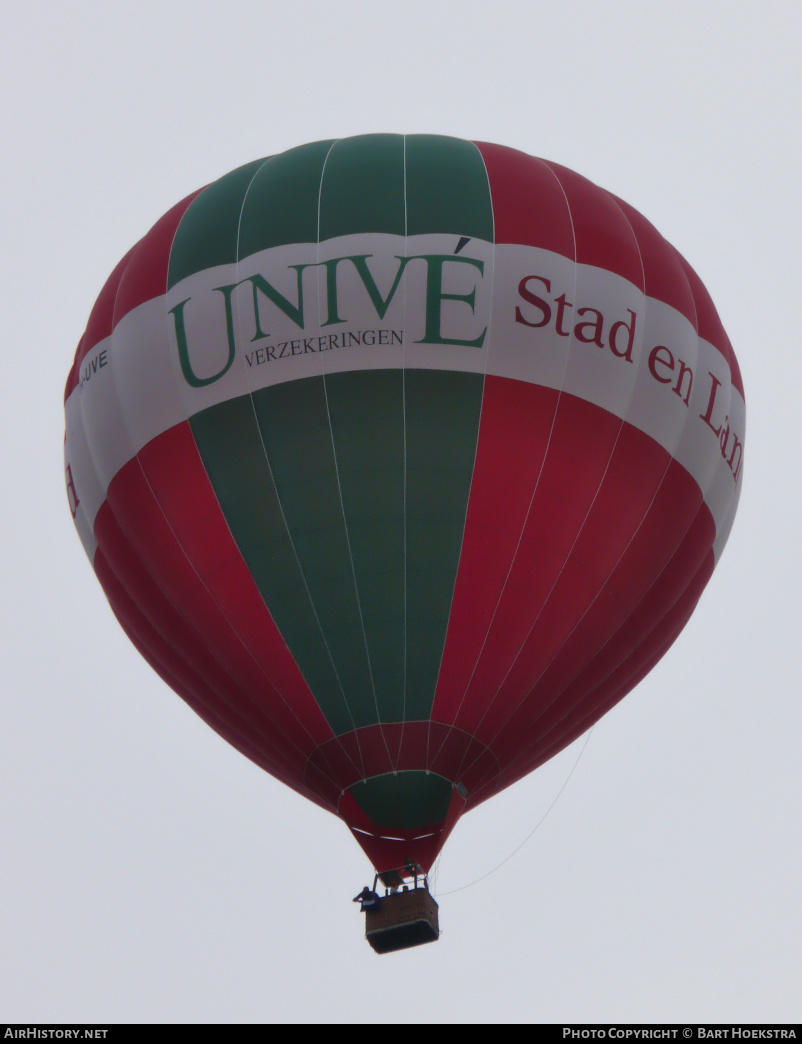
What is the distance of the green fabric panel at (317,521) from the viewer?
14.1 m

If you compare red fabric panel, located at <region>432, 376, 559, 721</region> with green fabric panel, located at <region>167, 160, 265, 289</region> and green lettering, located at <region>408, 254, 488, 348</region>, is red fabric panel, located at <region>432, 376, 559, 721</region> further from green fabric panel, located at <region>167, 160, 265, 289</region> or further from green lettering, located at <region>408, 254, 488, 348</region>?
green fabric panel, located at <region>167, 160, 265, 289</region>

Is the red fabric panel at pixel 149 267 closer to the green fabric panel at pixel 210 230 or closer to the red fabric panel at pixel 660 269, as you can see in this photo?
the green fabric panel at pixel 210 230

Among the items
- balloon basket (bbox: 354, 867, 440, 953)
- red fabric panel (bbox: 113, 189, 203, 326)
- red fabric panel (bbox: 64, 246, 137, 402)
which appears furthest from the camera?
red fabric panel (bbox: 64, 246, 137, 402)

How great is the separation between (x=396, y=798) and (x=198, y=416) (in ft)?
9.40

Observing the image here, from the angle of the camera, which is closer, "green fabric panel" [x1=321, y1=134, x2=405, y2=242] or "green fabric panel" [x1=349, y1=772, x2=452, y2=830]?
"green fabric panel" [x1=349, y1=772, x2=452, y2=830]

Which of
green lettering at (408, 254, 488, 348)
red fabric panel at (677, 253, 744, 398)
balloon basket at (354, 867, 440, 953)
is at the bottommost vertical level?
balloon basket at (354, 867, 440, 953)

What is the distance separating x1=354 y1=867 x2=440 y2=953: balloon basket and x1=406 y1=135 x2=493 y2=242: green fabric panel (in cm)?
438

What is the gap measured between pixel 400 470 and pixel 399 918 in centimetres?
286

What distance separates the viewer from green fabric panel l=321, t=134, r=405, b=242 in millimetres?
14914

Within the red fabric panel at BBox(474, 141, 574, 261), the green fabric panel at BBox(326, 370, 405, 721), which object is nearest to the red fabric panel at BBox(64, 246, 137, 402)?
the green fabric panel at BBox(326, 370, 405, 721)

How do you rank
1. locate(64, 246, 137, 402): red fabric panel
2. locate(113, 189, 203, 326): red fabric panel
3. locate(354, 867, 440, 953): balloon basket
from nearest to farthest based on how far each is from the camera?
locate(354, 867, 440, 953): balloon basket, locate(113, 189, 203, 326): red fabric panel, locate(64, 246, 137, 402): red fabric panel

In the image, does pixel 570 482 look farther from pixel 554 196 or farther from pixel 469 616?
pixel 554 196

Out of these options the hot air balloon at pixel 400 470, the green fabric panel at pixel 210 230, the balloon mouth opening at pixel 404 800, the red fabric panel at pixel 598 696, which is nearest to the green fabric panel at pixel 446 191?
the hot air balloon at pixel 400 470

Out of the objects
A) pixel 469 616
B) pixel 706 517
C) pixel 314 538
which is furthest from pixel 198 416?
pixel 706 517
